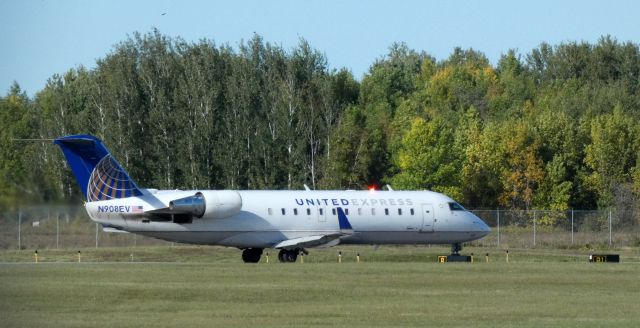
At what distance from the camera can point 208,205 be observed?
57719mm

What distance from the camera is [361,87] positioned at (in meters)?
131

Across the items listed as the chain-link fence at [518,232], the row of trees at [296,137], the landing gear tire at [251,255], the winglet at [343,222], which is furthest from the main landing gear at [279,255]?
the row of trees at [296,137]

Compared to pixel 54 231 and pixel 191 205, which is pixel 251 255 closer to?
pixel 191 205

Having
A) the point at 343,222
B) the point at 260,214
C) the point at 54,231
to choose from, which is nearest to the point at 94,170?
the point at 54,231

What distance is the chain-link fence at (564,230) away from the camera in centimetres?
7975

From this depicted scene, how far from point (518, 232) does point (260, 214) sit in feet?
95.0

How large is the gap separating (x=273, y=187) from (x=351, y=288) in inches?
2598

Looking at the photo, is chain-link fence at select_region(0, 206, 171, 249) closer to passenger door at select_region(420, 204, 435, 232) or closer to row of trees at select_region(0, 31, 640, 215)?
passenger door at select_region(420, 204, 435, 232)

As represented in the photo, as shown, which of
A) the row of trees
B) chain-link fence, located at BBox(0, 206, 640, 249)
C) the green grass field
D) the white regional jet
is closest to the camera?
the green grass field

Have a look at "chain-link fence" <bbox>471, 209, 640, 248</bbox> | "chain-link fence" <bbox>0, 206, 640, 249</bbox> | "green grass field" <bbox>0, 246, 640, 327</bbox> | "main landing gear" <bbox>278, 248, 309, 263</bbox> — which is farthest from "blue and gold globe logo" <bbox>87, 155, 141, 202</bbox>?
"chain-link fence" <bbox>471, 209, 640, 248</bbox>

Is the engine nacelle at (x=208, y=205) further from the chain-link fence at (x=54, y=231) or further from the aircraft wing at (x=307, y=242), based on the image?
the chain-link fence at (x=54, y=231)

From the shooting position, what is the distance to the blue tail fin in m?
56.2

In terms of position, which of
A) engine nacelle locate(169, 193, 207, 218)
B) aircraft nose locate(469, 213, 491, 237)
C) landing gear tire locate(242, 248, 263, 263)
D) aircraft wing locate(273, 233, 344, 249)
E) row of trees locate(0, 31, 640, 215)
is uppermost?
row of trees locate(0, 31, 640, 215)

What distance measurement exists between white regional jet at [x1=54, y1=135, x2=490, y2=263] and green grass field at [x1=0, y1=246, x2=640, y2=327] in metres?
4.23
